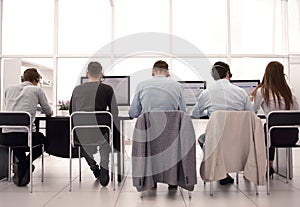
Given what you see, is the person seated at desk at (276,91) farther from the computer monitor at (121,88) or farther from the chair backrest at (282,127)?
the computer monitor at (121,88)

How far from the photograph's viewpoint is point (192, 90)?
393 cm

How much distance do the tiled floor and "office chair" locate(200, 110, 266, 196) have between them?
7.1 inches

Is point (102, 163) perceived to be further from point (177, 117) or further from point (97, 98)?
point (177, 117)

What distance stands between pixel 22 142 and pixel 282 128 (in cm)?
219

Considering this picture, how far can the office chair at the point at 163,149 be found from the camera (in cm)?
260

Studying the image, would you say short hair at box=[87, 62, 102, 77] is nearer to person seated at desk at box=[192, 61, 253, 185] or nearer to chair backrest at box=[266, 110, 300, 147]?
person seated at desk at box=[192, 61, 253, 185]

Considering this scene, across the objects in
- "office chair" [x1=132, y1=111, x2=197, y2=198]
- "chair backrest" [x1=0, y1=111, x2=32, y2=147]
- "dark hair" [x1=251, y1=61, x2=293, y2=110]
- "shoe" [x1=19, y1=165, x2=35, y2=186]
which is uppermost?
"dark hair" [x1=251, y1=61, x2=293, y2=110]

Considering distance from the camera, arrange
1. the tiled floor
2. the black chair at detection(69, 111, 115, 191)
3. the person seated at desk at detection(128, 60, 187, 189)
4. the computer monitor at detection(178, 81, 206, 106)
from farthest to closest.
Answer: the computer monitor at detection(178, 81, 206, 106), the black chair at detection(69, 111, 115, 191), the person seated at desk at detection(128, 60, 187, 189), the tiled floor

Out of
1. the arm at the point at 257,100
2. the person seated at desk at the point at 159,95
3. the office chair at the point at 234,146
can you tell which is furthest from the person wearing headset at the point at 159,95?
the arm at the point at 257,100

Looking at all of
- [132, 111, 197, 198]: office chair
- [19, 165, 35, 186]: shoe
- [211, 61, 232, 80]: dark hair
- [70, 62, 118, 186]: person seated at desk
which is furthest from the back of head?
[19, 165, 35, 186]: shoe

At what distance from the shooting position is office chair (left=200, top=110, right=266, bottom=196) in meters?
2.67

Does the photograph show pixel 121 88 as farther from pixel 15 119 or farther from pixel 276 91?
pixel 276 91

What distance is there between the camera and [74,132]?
9.97 feet

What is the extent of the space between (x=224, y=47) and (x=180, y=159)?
4.97 m
